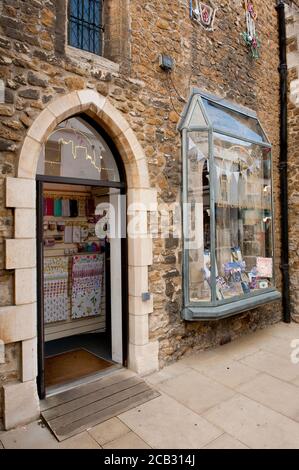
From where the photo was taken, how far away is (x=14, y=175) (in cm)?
295

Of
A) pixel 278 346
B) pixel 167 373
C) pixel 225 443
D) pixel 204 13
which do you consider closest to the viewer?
pixel 225 443

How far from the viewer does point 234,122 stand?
16.3ft

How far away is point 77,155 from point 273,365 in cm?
366

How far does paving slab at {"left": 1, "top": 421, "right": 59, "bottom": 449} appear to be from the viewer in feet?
8.73

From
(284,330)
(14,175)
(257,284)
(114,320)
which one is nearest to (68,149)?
(14,175)

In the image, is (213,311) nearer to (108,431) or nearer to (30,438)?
(108,431)

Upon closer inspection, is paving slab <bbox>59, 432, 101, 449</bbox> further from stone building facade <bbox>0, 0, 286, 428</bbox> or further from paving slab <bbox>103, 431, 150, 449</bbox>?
stone building facade <bbox>0, 0, 286, 428</bbox>

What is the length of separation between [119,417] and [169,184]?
8.98ft

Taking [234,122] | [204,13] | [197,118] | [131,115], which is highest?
[204,13]

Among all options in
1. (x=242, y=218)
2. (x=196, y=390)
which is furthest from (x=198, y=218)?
(x=196, y=390)

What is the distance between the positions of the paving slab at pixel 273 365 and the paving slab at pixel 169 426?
142 cm

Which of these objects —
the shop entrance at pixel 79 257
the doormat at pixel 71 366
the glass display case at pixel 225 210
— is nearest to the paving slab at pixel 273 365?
the glass display case at pixel 225 210

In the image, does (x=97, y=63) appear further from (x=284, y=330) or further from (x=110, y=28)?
(x=284, y=330)

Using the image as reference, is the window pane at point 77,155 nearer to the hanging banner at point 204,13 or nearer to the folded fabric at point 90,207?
the folded fabric at point 90,207
